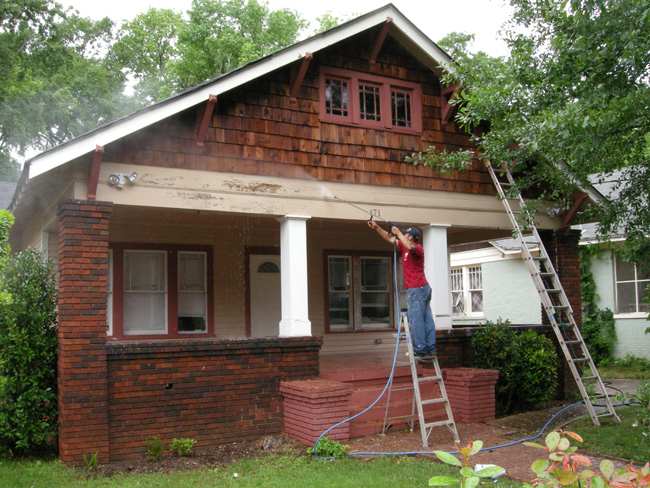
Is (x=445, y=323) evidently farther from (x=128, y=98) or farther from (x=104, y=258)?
(x=128, y=98)

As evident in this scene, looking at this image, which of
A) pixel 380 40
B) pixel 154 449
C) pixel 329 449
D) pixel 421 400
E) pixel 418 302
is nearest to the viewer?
pixel 329 449

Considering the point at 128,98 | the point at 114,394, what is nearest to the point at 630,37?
the point at 114,394

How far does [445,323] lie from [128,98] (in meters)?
27.8

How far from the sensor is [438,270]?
10.4m

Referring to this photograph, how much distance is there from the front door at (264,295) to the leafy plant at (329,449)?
4.66 m

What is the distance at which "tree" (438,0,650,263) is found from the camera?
721cm

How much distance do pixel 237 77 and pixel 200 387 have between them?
4218 millimetres

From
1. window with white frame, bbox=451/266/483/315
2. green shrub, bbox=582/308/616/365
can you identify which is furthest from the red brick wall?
window with white frame, bbox=451/266/483/315

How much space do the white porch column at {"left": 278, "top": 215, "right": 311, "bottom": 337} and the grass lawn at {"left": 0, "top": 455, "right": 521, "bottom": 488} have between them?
2185 millimetres

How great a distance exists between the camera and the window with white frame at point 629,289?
660 inches

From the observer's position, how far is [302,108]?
31.6ft

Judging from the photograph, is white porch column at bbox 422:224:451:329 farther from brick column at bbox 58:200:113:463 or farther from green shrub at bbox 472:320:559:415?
brick column at bbox 58:200:113:463

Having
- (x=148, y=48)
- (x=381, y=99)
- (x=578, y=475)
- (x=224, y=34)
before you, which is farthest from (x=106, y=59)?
(x=578, y=475)

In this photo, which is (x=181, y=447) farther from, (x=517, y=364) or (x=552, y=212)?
(x=552, y=212)
